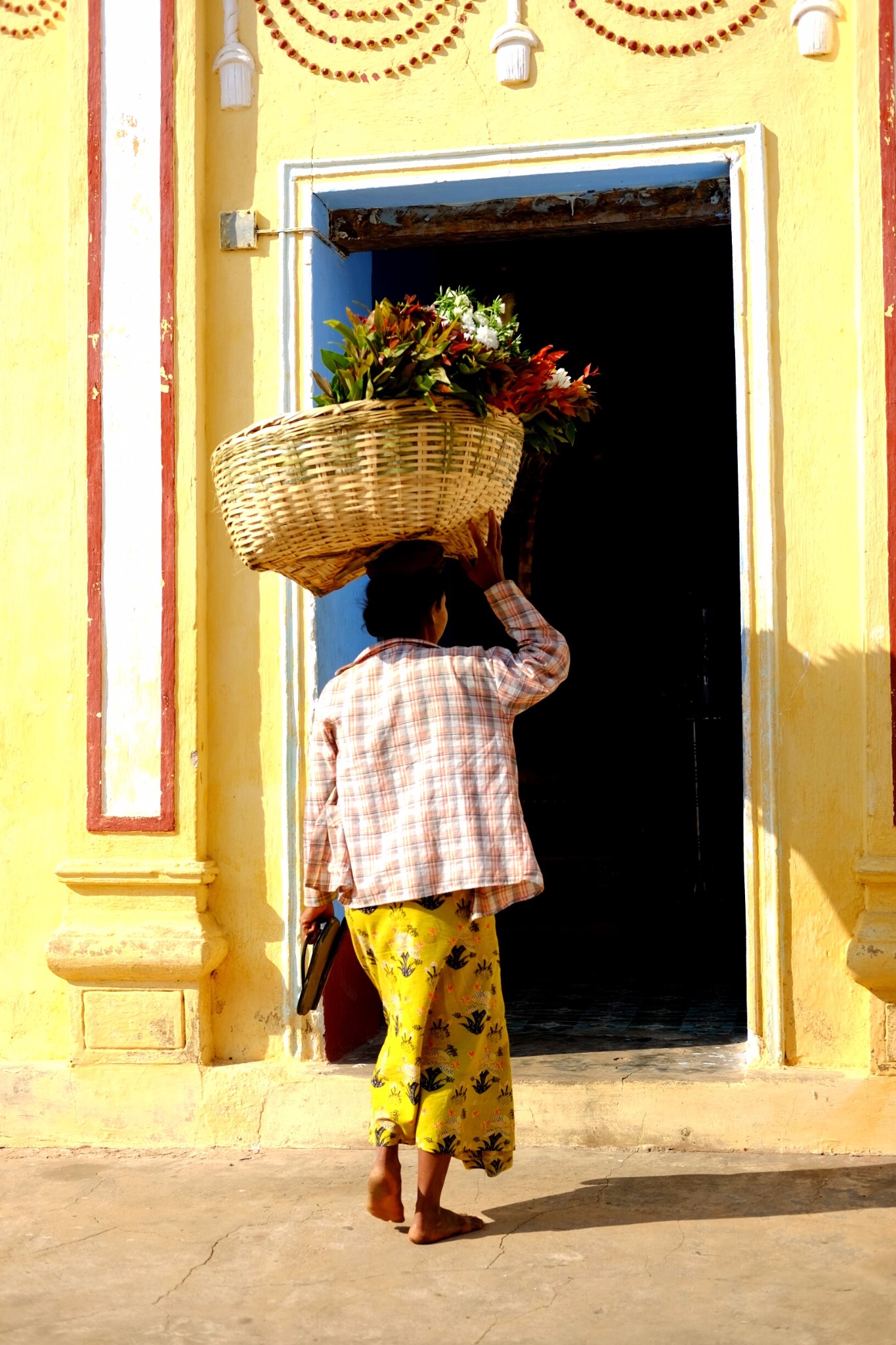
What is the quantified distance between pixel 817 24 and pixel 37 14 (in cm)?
251

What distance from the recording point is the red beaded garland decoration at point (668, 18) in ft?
14.4

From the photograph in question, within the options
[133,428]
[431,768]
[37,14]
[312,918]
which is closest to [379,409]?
[431,768]

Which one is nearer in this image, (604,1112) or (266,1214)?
(266,1214)

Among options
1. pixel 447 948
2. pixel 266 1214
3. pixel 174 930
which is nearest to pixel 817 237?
pixel 447 948

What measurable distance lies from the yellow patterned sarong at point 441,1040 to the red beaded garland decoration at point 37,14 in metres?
3.18

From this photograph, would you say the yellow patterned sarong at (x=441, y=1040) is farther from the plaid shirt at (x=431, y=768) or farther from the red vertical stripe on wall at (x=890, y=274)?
the red vertical stripe on wall at (x=890, y=274)

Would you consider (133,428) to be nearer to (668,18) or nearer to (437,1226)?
(668,18)

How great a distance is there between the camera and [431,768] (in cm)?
349

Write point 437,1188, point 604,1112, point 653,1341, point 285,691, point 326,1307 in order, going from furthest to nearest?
point 285,691, point 604,1112, point 437,1188, point 326,1307, point 653,1341

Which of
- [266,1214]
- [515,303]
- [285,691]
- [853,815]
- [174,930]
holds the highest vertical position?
[515,303]

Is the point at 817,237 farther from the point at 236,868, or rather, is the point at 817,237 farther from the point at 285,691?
the point at 236,868

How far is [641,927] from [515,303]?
323 centimetres

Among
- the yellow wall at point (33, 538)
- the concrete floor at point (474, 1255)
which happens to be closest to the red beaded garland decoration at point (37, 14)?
the yellow wall at point (33, 538)

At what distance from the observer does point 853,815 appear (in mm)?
4262
